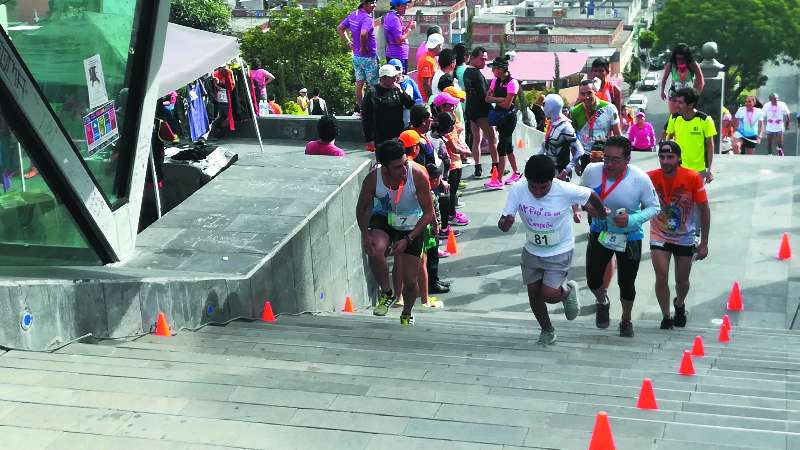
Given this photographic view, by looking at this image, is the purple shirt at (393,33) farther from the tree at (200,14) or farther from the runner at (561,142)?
the tree at (200,14)

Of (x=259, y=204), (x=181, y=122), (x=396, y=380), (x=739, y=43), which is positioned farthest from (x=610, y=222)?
(x=739, y=43)

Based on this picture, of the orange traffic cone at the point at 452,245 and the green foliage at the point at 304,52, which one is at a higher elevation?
the orange traffic cone at the point at 452,245

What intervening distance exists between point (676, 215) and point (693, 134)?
2654 millimetres

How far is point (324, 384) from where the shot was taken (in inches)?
243

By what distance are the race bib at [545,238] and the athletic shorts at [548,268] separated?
109 millimetres

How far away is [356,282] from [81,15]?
14.6ft

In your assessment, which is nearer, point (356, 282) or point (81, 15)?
point (81, 15)

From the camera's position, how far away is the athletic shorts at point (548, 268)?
835 cm

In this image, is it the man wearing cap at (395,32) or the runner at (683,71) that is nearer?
the runner at (683,71)

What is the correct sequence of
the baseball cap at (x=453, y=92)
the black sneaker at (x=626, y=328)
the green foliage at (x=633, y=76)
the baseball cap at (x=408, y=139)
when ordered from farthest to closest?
the green foliage at (x=633, y=76), the baseball cap at (x=453, y=92), the baseball cap at (x=408, y=139), the black sneaker at (x=626, y=328)

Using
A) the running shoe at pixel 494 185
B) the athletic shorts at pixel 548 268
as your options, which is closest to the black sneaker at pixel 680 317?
the athletic shorts at pixel 548 268

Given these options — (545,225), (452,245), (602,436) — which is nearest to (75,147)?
(545,225)

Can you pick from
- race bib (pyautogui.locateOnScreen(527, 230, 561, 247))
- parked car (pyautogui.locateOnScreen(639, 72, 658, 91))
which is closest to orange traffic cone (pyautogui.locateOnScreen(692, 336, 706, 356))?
race bib (pyautogui.locateOnScreen(527, 230, 561, 247))

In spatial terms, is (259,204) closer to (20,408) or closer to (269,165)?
(269,165)
